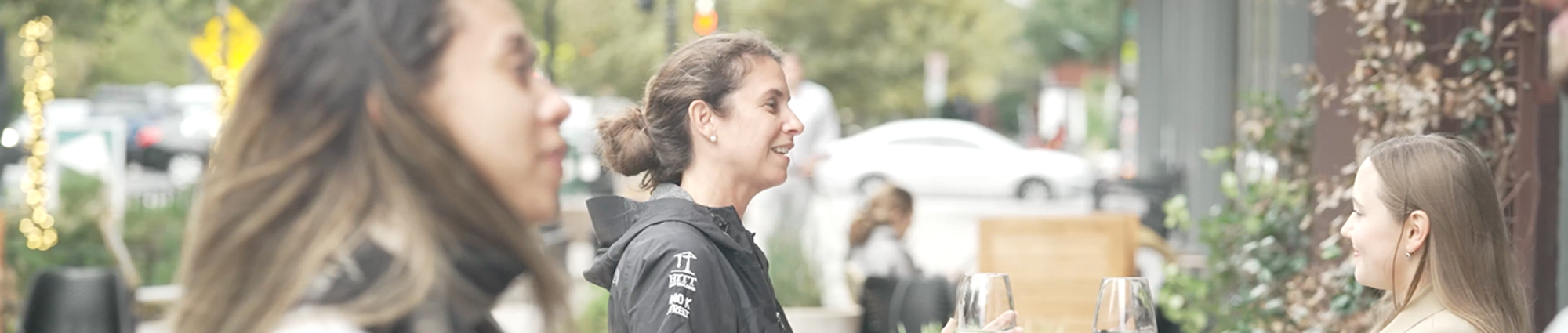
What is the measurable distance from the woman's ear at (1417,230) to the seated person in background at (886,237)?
4.96m

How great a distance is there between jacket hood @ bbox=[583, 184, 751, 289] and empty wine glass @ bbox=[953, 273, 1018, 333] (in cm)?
44

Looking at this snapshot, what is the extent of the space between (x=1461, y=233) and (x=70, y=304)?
19.7ft

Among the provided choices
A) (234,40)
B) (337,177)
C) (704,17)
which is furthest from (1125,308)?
(234,40)

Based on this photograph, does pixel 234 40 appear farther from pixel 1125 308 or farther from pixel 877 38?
pixel 877 38

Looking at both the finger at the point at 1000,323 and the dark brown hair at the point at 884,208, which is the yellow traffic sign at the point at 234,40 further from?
the finger at the point at 1000,323

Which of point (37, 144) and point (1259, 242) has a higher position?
point (37, 144)

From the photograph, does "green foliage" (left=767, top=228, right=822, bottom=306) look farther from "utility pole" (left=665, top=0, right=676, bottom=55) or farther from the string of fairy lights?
"utility pole" (left=665, top=0, right=676, bottom=55)

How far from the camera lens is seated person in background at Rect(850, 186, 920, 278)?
783 centimetres

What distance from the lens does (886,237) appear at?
792 centimetres

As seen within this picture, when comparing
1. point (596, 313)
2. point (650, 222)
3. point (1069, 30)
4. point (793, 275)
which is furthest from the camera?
point (1069, 30)

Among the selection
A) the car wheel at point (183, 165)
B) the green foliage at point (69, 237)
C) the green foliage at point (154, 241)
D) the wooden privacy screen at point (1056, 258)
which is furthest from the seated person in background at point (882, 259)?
the car wheel at point (183, 165)

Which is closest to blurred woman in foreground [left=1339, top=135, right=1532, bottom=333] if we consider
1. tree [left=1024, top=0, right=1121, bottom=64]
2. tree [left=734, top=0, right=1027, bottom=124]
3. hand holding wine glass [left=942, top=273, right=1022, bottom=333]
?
hand holding wine glass [left=942, top=273, right=1022, bottom=333]

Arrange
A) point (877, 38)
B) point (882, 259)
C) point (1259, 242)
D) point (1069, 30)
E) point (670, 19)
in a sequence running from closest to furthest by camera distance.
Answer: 1. point (1259, 242)
2. point (882, 259)
3. point (670, 19)
4. point (877, 38)
5. point (1069, 30)

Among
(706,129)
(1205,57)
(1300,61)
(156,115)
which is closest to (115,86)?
(156,115)
